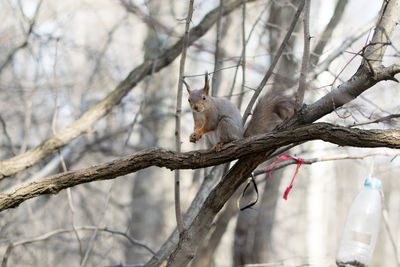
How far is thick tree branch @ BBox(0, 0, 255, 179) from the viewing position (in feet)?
9.32

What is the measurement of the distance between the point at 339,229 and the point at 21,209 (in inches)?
406

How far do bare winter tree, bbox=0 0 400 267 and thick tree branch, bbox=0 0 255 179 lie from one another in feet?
0.03

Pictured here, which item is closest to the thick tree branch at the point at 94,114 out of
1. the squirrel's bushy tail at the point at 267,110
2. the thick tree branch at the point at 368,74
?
the squirrel's bushy tail at the point at 267,110

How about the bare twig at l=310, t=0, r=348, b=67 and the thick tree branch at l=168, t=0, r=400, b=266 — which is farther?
the bare twig at l=310, t=0, r=348, b=67

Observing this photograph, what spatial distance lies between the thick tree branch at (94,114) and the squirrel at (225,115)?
2.56ft

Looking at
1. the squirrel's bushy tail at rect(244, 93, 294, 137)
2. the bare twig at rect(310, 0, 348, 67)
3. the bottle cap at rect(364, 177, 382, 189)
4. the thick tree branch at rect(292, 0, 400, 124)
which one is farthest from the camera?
the bare twig at rect(310, 0, 348, 67)

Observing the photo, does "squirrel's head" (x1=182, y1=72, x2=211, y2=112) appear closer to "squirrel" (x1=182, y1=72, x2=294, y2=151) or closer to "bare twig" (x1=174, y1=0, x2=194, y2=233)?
"squirrel" (x1=182, y1=72, x2=294, y2=151)

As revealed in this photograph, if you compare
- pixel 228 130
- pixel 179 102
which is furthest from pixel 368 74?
pixel 228 130

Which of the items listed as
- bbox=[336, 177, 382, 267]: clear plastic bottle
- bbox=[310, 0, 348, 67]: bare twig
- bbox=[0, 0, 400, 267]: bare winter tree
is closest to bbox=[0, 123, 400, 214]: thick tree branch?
bbox=[0, 0, 400, 267]: bare winter tree

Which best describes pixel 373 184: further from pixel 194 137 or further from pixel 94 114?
pixel 94 114

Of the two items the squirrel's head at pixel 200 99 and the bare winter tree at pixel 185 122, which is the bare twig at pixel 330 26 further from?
the squirrel's head at pixel 200 99

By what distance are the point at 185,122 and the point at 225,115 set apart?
12.6ft

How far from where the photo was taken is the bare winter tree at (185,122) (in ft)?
6.10

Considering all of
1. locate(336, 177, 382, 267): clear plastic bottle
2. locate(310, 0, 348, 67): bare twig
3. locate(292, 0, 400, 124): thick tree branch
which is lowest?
locate(336, 177, 382, 267): clear plastic bottle
